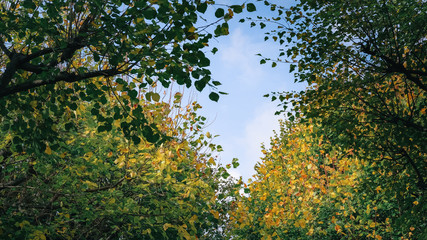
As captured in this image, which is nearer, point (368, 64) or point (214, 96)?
point (214, 96)

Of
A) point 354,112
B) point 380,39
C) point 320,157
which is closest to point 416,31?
point 380,39

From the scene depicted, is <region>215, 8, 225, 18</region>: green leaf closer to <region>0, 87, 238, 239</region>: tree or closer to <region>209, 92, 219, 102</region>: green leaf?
<region>209, 92, 219, 102</region>: green leaf

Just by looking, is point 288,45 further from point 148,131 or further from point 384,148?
point 148,131

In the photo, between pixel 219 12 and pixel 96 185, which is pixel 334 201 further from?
pixel 219 12

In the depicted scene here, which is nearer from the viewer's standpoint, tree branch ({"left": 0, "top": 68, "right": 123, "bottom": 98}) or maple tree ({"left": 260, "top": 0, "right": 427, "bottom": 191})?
tree branch ({"left": 0, "top": 68, "right": 123, "bottom": 98})

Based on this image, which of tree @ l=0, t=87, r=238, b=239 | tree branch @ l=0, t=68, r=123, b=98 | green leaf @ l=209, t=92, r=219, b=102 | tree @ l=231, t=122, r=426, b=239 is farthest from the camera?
tree @ l=231, t=122, r=426, b=239

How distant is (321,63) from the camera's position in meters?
8.22

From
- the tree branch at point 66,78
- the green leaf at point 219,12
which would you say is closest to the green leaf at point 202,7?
the green leaf at point 219,12

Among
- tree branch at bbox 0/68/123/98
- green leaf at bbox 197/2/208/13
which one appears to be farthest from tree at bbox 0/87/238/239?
green leaf at bbox 197/2/208/13

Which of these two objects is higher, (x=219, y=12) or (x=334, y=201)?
(x=334, y=201)

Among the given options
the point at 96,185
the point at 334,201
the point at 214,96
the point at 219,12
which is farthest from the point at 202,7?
the point at 334,201

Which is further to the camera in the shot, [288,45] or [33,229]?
[288,45]

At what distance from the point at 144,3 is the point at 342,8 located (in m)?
5.23

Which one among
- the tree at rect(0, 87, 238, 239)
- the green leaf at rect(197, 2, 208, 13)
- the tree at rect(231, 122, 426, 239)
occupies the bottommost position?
the tree at rect(0, 87, 238, 239)
